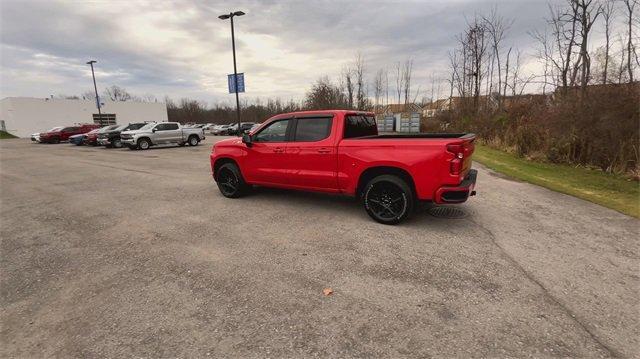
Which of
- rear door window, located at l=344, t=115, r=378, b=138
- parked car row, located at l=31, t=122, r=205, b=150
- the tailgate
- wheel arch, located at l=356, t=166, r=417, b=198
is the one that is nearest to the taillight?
the tailgate

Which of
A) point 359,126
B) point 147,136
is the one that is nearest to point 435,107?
point 147,136

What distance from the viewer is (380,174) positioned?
550 centimetres

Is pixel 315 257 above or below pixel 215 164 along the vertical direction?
below

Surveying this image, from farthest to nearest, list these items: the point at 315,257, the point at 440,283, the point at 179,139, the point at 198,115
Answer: the point at 198,115, the point at 179,139, the point at 315,257, the point at 440,283

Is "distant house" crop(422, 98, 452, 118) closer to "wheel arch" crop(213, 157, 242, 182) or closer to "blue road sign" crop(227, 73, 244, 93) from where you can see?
"blue road sign" crop(227, 73, 244, 93)

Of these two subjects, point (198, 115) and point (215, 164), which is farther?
point (198, 115)

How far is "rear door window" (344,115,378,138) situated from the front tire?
1.12 m

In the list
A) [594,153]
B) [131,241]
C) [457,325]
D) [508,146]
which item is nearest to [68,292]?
[131,241]

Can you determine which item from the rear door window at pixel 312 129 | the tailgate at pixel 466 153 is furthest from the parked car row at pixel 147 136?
the tailgate at pixel 466 153

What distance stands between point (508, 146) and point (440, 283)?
14.6m

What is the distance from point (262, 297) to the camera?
3.31 meters

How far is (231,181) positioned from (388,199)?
3671 mm

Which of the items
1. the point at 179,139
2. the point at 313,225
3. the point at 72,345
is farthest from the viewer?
the point at 179,139

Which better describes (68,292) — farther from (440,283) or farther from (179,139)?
(179,139)
